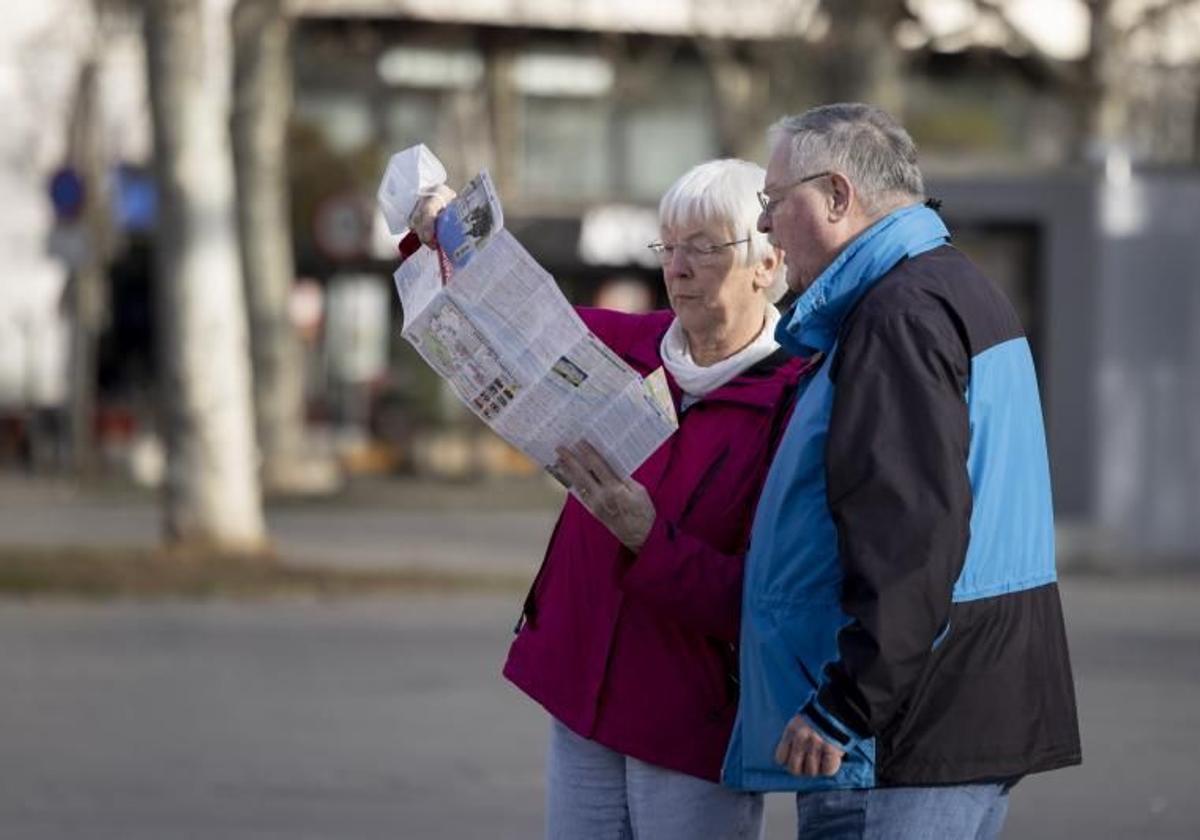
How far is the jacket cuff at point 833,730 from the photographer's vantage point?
4.05 meters

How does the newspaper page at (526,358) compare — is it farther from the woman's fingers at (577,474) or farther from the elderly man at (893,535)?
the elderly man at (893,535)

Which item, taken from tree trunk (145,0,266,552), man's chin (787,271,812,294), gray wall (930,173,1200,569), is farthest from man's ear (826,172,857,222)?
gray wall (930,173,1200,569)

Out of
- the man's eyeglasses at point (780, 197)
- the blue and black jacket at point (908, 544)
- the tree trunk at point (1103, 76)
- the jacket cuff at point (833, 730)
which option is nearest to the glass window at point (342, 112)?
the tree trunk at point (1103, 76)

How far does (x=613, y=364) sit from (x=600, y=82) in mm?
45344

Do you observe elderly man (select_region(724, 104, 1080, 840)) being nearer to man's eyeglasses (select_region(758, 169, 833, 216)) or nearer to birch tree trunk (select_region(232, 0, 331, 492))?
man's eyeglasses (select_region(758, 169, 833, 216))

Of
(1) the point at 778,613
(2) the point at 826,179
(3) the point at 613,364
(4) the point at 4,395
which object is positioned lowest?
(4) the point at 4,395

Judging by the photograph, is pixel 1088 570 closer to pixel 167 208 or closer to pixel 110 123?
pixel 167 208

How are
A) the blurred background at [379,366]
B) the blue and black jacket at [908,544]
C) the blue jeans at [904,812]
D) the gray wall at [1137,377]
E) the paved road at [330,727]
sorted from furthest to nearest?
1. the gray wall at [1137,377]
2. the blurred background at [379,366]
3. the paved road at [330,727]
4. the blue jeans at [904,812]
5. the blue and black jacket at [908,544]

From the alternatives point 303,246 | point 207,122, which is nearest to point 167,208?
point 207,122

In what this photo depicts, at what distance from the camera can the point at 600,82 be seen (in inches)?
1946

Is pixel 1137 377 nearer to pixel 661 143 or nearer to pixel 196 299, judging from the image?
pixel 196 299

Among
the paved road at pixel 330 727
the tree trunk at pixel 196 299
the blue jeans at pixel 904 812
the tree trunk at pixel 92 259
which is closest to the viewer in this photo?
the blue jeans at pixel 904 812

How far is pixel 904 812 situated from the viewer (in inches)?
163

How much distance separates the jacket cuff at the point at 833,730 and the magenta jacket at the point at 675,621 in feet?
1.98
